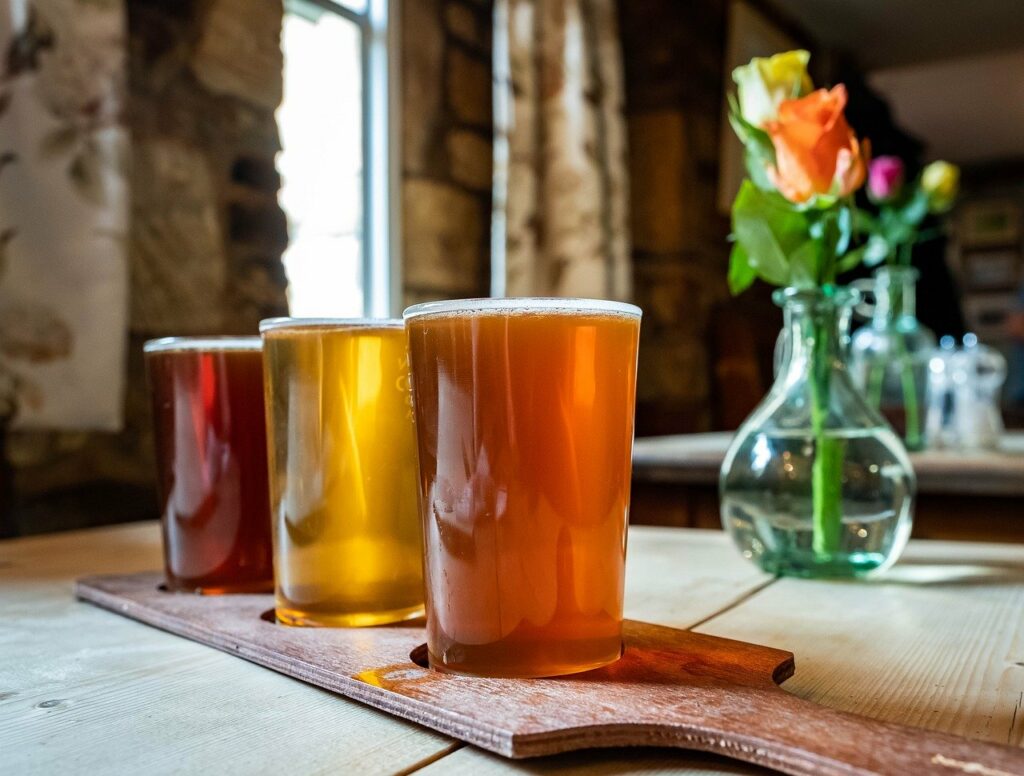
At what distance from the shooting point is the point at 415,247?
2.39 meters

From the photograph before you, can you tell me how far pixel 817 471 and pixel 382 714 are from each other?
43cm

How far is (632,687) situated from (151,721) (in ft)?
0.67

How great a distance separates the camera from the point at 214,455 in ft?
1.99

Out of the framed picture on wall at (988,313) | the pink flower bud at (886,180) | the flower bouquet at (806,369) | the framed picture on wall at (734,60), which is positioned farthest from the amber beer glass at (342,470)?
the framed picture on wall at (988,313)

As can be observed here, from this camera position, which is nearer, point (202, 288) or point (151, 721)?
point (151, 721)

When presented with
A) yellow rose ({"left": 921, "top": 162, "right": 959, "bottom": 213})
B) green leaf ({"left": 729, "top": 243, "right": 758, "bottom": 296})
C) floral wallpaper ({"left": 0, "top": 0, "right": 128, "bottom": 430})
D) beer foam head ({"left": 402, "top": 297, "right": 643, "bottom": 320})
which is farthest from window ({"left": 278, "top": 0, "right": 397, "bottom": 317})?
beer foam head ({"left": 402, "top": 297, "right": 643, "bottom": 320})

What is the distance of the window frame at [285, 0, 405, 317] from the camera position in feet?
7.66

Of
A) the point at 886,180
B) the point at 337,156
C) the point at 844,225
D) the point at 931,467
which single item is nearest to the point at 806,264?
the point at 844,225

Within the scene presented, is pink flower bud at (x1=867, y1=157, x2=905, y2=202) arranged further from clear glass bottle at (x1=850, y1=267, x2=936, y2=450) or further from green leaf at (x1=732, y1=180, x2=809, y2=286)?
green leaf at (x1=732, y1=180, x2=809, y2=286)

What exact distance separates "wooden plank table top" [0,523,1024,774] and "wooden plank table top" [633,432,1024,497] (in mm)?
618

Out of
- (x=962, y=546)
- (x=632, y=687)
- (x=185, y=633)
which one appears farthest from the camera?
(x=962, y=546)

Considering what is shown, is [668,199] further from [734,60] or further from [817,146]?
[817,146]

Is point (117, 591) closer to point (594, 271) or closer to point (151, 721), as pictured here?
point (151, 721)

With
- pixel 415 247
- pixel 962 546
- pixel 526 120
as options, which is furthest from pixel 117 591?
pixel 526 120
